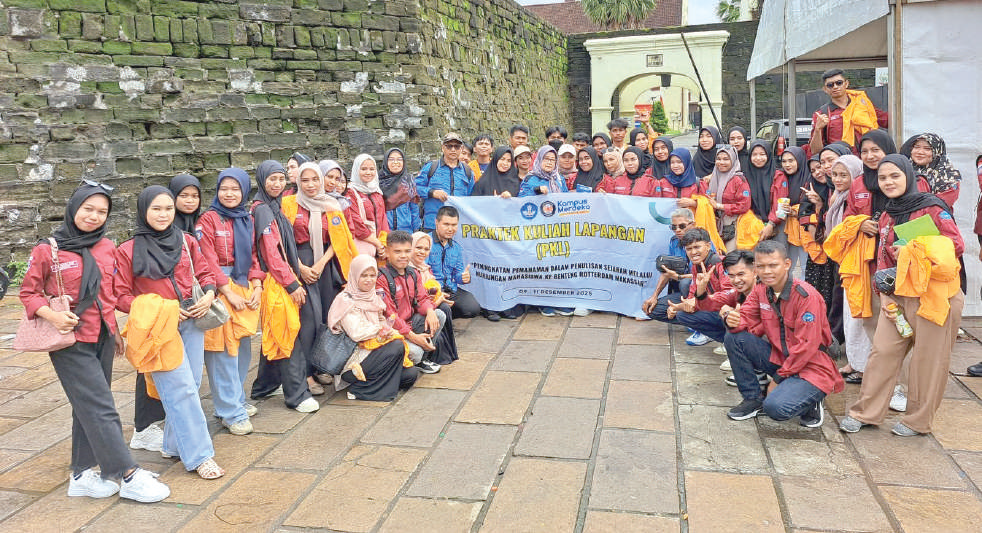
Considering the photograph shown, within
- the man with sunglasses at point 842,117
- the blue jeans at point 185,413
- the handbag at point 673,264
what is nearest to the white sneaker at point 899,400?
the handbag at point 673,264

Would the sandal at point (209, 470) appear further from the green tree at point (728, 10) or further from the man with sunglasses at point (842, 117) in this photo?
the green tree at point (728, 10)

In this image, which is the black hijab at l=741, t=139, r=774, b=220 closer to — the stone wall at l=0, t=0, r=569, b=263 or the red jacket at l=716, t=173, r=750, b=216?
the red jacket at l=716, t=173, r=750, b=216

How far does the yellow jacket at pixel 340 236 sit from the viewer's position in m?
4.85

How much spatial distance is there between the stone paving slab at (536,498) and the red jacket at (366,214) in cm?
235

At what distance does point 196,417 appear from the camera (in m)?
3.60

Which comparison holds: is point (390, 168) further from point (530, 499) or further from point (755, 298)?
point (530, 499)

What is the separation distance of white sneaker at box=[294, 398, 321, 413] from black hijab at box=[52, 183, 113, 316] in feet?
4.96

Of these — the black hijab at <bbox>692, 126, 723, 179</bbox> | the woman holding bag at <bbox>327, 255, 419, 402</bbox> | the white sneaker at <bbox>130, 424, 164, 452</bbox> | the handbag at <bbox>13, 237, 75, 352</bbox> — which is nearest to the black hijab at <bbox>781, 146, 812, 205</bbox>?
the black hijab at <bbox>692, 126, 723, 179</bbox>

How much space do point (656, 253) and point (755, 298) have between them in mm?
Result: 2202

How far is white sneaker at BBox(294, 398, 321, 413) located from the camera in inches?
175

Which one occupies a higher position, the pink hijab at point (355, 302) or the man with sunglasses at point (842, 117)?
the man with sunglasses at point (842, 117)

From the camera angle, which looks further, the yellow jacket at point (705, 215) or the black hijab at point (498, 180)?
the black hijab at point (498, 180)

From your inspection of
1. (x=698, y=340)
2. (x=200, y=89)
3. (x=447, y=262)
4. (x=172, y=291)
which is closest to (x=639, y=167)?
(x=698, y=340)

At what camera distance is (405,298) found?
16.7 feet
